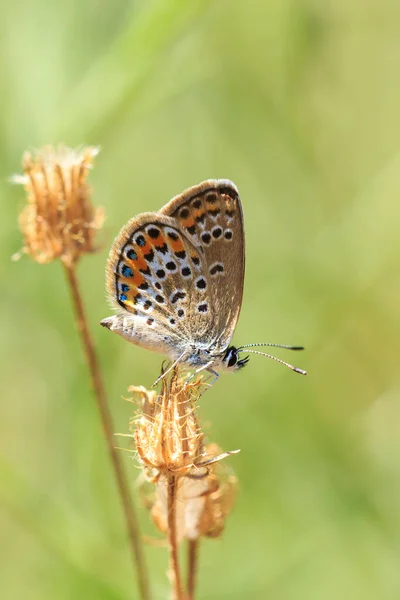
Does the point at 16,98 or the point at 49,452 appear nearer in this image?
the point at 16,98

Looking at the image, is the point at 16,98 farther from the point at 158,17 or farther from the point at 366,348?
the point at 366,348

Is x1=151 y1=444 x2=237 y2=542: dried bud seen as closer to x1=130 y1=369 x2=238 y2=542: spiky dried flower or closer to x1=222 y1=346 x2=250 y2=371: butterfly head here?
x1=130 y1=369 x2=238 y2=542: spiky dried flower

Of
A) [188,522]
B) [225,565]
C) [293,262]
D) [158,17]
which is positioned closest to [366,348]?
[293,262]

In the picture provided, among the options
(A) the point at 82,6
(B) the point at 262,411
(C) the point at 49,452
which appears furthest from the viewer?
(C) the point at 49,452

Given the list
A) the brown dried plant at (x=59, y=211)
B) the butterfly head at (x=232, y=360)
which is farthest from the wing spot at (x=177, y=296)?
the brown dried plant at (x=59, y=211)

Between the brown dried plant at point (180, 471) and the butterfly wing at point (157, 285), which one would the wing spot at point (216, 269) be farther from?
the brown dried plant at point (180, 471)

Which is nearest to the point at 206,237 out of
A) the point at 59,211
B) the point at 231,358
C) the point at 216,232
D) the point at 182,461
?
the point at 216,232
